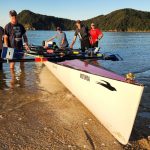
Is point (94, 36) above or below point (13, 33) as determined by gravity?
below

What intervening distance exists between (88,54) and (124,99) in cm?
716

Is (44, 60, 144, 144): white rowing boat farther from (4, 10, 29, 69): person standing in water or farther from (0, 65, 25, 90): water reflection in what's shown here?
(4, 10, 29, 69): person standing in water

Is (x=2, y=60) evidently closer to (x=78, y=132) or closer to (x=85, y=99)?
(x=85, y=99)

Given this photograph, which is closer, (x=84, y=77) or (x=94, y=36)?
(x=84, y=77)

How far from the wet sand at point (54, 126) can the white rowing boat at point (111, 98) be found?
9.0 inches

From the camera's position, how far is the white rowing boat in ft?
17.3

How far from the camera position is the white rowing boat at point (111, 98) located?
528 centimetres

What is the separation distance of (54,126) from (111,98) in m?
1.36

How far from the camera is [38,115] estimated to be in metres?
6.88

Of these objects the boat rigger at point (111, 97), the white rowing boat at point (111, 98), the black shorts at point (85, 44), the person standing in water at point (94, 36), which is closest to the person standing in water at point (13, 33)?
the black shorts at point (85, 44)

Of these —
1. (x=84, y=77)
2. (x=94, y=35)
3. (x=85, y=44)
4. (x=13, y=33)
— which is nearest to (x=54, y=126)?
(x=84, y=77)

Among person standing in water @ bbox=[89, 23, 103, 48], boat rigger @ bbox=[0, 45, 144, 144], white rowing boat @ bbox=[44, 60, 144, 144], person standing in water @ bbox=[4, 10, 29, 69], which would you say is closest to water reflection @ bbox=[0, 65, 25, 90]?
person standing in water @ bbox=[4, 10, 29, 69]

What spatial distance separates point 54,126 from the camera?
245 inches

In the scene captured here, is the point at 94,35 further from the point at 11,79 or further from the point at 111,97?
the point at 111,97
